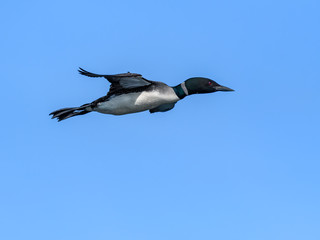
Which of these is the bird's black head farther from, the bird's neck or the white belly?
the white belly

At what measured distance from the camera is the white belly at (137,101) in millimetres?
19188

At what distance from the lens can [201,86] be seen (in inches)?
775

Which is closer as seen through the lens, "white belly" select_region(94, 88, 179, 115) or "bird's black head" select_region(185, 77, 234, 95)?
"white belly" select_region(94, 88, 179, 115)

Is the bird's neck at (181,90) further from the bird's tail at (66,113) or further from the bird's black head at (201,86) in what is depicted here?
the bird's tail at (66,113)

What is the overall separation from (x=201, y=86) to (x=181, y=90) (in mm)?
616

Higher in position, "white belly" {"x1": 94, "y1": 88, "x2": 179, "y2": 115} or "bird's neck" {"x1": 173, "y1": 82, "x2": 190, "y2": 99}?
"bird's neck" {"x1": 173, "y1": 82, "x2": 190, "y2": 99}

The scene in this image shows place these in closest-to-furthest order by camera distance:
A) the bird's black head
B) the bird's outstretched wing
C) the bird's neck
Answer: the bird's outstretched wing < the bird's neck < the bird's black head

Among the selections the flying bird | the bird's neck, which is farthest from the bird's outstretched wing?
the bird's neck

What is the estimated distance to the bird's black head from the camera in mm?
19625

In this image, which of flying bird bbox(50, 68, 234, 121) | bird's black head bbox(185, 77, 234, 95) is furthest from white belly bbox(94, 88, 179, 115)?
bird's black head bbox(185, 77, 234, 95)

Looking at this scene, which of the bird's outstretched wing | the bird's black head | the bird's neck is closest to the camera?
the bird's outstretched wing

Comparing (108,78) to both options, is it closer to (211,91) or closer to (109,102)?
(109,102)

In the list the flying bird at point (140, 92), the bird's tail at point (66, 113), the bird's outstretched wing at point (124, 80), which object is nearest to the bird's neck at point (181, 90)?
the flying bird at point (140, 92)

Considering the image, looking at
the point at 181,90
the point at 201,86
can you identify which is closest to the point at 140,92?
the point at 181,90
